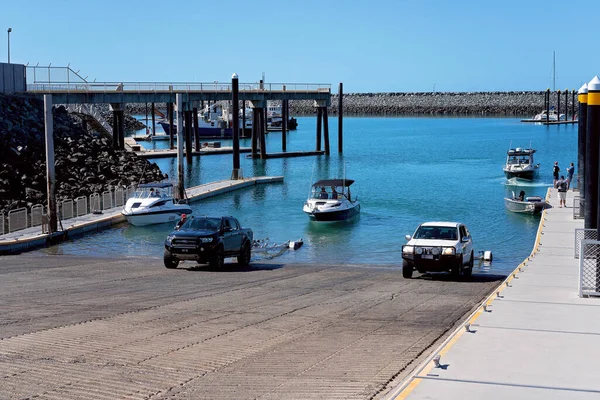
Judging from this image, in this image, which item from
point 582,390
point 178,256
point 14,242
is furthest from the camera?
point 14,242

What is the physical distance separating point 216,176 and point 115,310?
2629 inches

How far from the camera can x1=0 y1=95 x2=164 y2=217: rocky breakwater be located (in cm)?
5144

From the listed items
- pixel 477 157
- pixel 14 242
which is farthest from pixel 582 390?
pixel 477 157

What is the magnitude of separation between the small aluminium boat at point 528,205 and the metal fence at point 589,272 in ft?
91.4

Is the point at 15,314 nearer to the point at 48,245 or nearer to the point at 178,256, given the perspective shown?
the point at 178,256

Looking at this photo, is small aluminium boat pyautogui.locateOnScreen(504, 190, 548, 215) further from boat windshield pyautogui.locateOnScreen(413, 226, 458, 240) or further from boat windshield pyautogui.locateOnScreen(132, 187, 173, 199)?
boat windshield pyautogui.locateOnScreen(413, 226, 458, 240)

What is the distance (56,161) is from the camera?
59.4m

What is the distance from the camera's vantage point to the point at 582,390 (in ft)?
37.3

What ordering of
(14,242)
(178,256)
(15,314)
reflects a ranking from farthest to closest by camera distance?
(14,242) → (178,256) → (15,314)

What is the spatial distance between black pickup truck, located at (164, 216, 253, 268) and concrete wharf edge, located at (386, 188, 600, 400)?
1021 centimetres

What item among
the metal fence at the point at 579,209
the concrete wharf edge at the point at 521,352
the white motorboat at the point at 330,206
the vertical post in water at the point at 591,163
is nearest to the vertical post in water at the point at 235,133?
the white motorboat at the point at 330,206

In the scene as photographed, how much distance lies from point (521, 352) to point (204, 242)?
15753 mm

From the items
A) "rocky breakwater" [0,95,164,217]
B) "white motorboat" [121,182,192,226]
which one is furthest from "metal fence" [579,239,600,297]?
"rocky breakwater" [0,95,164,217]

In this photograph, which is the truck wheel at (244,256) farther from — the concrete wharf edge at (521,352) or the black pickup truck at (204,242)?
the concrete wharf edge at (521,352)
